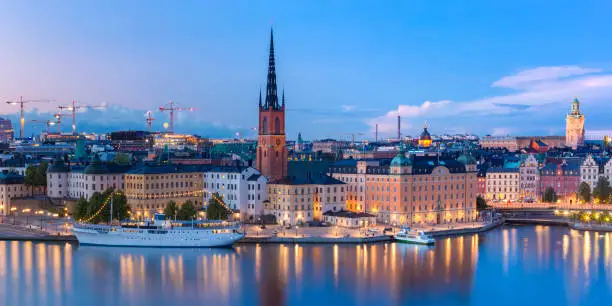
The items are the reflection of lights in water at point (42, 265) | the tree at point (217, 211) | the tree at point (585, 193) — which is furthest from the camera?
the tree at point (585, 193)

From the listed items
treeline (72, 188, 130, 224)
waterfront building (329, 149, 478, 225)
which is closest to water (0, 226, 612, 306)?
treeline (72, 188, 130, 224)

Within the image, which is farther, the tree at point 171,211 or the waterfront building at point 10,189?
the waterfront building at point 10,189

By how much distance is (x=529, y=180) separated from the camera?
68.7m

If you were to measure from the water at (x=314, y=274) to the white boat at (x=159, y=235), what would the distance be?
99 cm

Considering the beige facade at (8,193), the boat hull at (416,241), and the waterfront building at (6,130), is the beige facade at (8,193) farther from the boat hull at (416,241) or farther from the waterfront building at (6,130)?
the waterfront building at (6,130)

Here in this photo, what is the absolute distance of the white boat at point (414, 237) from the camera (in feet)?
150

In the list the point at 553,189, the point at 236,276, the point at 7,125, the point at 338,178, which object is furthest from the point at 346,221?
the point at 7,125

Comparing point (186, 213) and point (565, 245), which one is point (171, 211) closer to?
point (186, 213)

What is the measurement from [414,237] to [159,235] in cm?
1289

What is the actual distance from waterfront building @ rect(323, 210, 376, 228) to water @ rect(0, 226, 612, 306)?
13.7 ft

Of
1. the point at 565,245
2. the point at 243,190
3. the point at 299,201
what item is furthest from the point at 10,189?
the point at 565,245

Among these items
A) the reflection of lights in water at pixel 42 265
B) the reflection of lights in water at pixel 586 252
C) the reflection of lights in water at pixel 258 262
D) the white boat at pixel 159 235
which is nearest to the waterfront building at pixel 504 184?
the reflection of lights in water at pixel 586 252

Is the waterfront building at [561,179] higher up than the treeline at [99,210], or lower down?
higher up

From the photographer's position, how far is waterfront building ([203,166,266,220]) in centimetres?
5231
